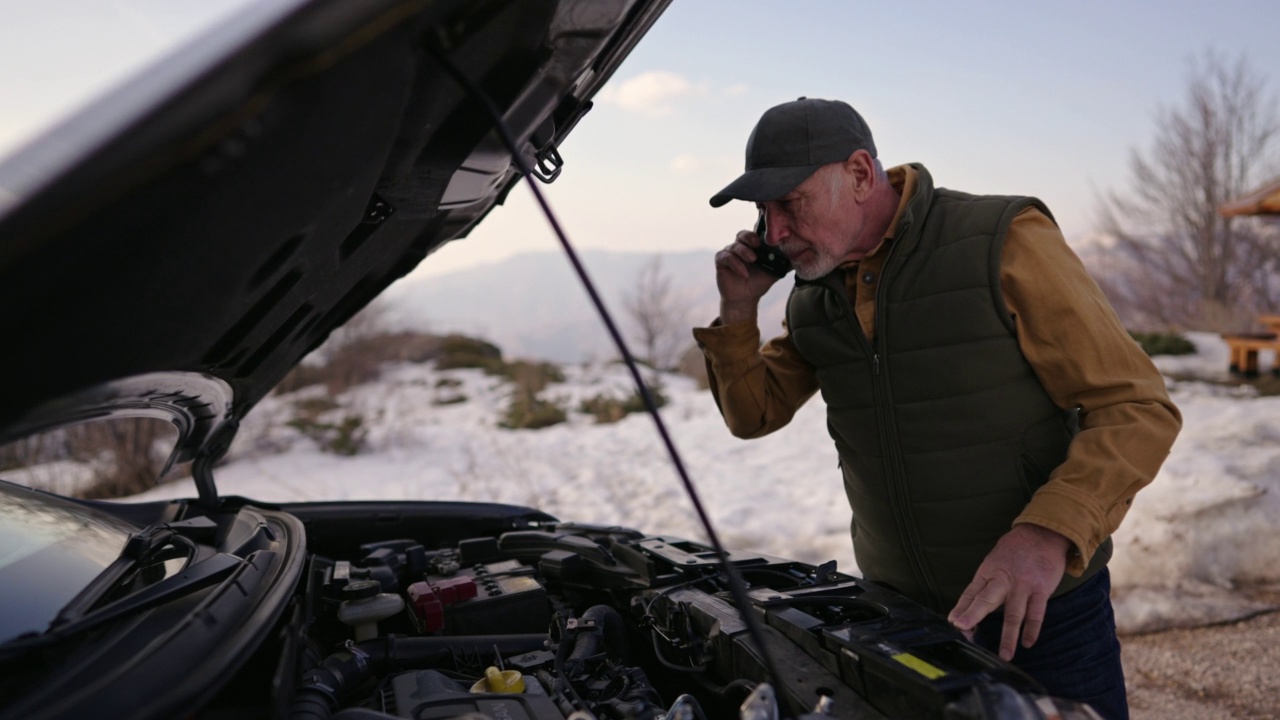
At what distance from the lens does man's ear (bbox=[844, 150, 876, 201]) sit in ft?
7.01

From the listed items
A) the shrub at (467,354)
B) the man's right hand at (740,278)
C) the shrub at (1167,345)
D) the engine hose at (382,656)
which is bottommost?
the shrub at (467,354)

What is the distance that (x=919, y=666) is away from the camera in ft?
4.87

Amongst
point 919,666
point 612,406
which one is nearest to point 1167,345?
point 612,406

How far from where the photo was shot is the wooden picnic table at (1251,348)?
32.9 feet

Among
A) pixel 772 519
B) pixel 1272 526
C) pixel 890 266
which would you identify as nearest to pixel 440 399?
pixel 772 519

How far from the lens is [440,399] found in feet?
47.2

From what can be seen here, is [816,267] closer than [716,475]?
Yes

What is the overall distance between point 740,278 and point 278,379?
1.41 meters

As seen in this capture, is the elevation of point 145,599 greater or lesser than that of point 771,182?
lesser

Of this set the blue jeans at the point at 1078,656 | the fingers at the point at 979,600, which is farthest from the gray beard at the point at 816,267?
the blue jeans at the point at 1078,656

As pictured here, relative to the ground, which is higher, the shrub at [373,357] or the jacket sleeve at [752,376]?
the jacket sleeve at [752,376]

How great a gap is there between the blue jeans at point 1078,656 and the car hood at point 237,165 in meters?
1.75

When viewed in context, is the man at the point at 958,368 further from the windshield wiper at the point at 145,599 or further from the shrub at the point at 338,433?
the shrub at the point at 338,433

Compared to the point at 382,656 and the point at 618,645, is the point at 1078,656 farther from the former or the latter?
the point at 382,656
